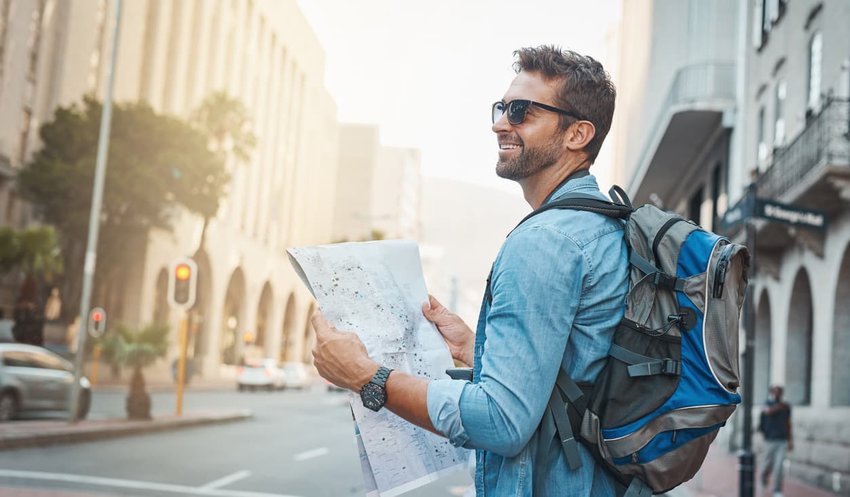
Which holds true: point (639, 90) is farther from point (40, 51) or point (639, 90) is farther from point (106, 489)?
point (106, 489)

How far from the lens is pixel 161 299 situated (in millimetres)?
51438

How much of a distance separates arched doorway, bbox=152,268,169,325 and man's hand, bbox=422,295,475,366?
160 feet

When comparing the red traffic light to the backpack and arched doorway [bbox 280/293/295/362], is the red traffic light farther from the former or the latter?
arched doorway [bbox 280/293/295/362]

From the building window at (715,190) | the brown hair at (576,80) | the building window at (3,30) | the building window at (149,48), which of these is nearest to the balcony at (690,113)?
the building window at (715,190)

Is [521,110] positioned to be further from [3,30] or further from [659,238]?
[3,30]

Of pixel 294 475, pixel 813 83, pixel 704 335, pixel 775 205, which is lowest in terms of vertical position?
pixel 294 475

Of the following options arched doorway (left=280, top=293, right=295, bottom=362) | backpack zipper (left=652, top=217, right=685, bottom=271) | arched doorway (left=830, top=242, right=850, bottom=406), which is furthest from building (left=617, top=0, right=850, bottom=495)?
arched doorway (left=280, top=293, right=295, bottom=362)

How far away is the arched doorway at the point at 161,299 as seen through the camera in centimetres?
5009

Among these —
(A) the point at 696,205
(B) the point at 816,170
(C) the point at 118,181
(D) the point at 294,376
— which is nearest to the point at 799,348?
(B) the point at 816,170

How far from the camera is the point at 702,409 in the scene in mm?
1899

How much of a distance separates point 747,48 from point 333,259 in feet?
81.3

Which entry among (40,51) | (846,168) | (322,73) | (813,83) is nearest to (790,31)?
(813,83)

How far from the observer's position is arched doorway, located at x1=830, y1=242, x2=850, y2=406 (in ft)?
54.9

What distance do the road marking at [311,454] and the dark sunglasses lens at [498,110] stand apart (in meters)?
12.7
